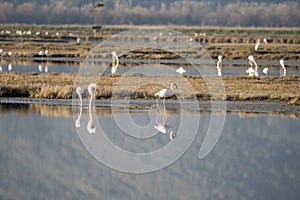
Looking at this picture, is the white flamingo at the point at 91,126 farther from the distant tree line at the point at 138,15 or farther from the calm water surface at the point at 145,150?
the distant tree line at the point at 138,15

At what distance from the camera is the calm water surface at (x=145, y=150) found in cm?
1239

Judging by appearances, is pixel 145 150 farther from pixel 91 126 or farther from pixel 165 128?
pixel 91 126

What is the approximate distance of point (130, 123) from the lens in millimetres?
17922

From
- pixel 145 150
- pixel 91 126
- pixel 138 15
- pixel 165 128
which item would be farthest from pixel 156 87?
pixel 138 15

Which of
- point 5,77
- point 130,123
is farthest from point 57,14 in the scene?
point 130,123

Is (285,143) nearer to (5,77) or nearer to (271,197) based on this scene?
(271,197)

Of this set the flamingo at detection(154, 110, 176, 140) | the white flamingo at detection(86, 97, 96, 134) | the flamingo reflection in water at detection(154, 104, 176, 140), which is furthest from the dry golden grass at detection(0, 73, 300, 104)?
the flamingo at detection(154, 110, 176, 140)

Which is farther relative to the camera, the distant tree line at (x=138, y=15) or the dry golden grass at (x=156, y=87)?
the distant tree line at (x=138, y=15)

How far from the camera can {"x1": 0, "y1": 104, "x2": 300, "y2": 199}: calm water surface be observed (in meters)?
12.4

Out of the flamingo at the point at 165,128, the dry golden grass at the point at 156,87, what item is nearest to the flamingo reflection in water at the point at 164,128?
the flamingo at the point at 165,128

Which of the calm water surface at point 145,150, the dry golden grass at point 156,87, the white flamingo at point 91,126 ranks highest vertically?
the dry golden grass at point 156,87

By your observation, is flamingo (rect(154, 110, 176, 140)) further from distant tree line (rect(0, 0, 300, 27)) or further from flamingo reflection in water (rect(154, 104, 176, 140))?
distant tree line (rect(0, 0, 300, 27))

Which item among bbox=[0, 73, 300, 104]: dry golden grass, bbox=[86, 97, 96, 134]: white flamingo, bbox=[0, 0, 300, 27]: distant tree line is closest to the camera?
bbox=[86, 97, 96, 134]: white flamingo

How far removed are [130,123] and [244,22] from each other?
376 ft
